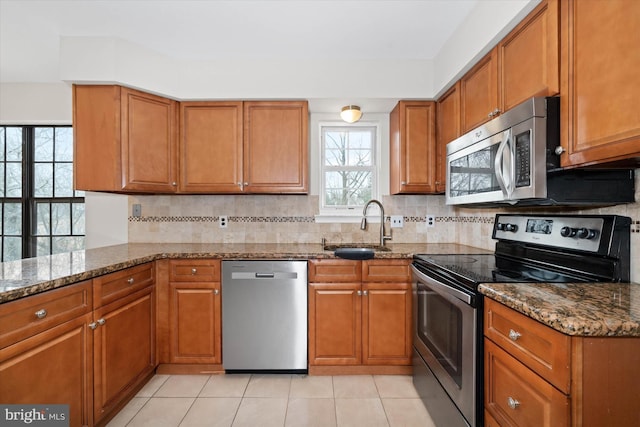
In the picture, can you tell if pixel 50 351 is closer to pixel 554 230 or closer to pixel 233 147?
pixel 233 147

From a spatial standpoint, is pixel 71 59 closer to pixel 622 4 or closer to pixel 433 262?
pixel 433 262

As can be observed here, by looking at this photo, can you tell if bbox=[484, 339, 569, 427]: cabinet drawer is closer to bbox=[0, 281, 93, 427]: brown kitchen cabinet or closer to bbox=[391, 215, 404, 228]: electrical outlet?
bbox=[391, 215, 404, 228]: electrical outlet

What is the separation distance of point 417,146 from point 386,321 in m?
1.42

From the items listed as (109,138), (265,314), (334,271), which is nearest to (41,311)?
(265,314)

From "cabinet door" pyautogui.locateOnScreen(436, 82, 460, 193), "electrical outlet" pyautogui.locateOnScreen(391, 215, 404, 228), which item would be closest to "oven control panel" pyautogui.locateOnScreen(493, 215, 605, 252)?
"cabinet door" pyautogui.locateOnScreen(436, 82, 460, 193)

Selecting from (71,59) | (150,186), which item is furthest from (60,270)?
(71,59)

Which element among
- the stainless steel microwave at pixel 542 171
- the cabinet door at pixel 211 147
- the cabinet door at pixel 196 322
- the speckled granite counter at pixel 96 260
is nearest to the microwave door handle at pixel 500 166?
the stainless steel microwave at pixel 542 171

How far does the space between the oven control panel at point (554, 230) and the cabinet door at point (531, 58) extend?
2.03 feet

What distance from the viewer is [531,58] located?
146 cm

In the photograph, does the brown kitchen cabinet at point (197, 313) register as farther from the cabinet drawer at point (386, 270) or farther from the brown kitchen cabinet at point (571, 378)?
the brown kitchen cabinet at point (571, 378)

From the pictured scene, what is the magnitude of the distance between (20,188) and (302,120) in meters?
3.04

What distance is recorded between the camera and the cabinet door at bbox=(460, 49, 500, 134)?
1.78 meters

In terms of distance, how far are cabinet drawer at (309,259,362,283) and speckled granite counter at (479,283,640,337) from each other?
1.08m

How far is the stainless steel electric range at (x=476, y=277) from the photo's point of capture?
4.42 ft
